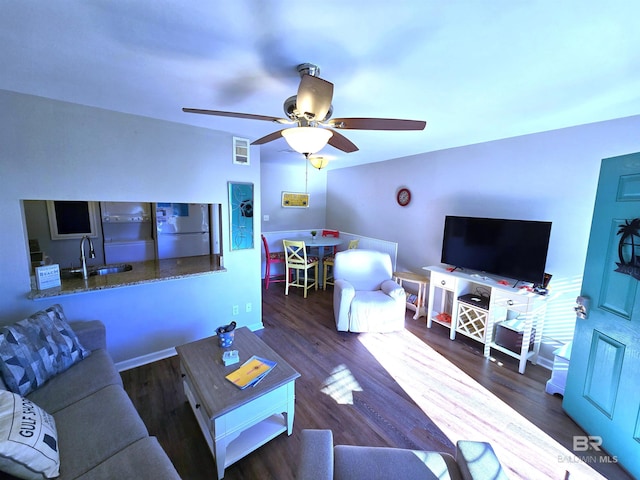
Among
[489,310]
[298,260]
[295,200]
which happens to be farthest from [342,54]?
[295,200]

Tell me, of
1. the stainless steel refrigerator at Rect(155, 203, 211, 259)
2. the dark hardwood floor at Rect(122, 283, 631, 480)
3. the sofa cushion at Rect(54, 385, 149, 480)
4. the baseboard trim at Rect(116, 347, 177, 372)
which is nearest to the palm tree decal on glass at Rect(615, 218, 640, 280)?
the dark hardwood floor at Rect(122, 283, 631, 480)

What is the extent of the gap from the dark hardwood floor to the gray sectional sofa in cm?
48

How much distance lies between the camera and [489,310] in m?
2.73

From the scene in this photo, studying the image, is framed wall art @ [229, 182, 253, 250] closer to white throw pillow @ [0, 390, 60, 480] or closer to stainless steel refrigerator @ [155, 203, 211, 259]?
stainless steel refrigerator @ [155, 203, 211, 259]

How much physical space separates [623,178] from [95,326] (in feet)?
12.9

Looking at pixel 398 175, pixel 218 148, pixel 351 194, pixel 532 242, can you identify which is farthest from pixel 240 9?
pixel 351 194

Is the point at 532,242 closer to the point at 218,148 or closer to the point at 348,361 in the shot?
the point at 348,361

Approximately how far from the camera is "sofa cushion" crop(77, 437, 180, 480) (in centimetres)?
109

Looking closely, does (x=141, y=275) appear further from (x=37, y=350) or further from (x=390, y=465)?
(x=390, y=465)

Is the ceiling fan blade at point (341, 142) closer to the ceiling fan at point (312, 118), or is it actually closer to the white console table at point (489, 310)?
the ceiling fan at point (312, 118)

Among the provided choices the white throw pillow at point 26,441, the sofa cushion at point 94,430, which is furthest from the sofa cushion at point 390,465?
the white throw pillow at point 26,441

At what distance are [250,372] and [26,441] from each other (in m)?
0.99

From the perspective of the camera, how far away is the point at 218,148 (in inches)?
107

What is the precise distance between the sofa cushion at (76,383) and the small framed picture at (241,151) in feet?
6.98
